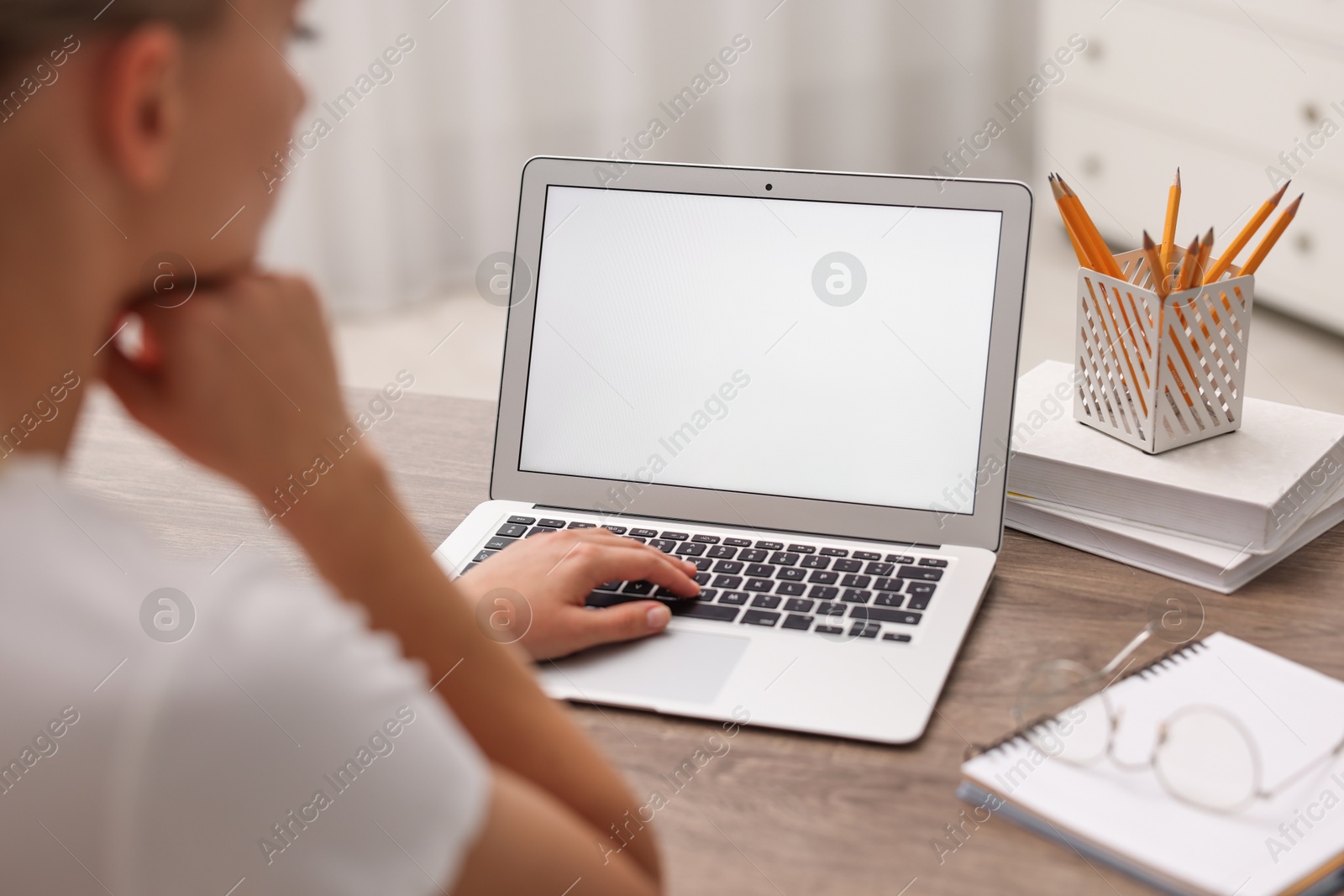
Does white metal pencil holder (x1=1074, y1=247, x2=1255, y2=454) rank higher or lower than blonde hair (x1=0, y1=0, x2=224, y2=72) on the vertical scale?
lower

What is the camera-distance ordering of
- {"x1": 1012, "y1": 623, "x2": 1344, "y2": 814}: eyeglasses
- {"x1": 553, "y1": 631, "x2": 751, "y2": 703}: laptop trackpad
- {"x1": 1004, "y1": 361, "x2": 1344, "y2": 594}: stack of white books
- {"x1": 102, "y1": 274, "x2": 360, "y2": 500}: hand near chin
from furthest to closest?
{"x1": 1004, "y1": 361, "x2": 1344, "y2": 594}: stack of white books
{"x1": 553, "y1": 631, "x2": 751, "y2": 703}: laptop trackpad
{"x1": 1012, "y1": 623, "x2": 1344, "y2": 814}: eyeglasses
{"x1": 102, "y1": 274, "x2": 360, "y2": 500}: hand near chin

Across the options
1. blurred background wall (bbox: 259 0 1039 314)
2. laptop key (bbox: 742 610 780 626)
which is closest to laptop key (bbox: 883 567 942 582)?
laptop key (bbox: 742 610 780 626)

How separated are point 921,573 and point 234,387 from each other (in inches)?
22.4

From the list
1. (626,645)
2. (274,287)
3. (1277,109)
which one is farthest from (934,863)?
(1277,109)

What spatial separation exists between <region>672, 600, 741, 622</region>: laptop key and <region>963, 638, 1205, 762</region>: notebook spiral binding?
219 millimetres

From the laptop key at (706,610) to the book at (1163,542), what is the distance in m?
0.28

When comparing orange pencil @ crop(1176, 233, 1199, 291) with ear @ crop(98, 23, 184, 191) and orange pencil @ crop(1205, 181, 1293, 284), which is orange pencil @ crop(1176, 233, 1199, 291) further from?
ear @ crop(98, 23, 184, 191)

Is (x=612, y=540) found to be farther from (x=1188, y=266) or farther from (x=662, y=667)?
(x=1188, y=266)

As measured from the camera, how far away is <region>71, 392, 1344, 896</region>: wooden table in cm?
66

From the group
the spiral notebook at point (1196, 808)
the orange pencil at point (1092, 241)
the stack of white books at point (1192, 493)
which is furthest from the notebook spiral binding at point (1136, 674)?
the orange pencil at point (1092, 241)

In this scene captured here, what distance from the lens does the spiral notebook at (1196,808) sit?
628mm

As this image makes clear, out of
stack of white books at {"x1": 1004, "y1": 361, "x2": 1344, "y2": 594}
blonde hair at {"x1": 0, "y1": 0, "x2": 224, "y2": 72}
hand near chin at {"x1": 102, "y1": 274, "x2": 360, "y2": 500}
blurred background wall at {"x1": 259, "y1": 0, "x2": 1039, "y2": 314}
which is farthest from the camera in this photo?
blurred background wall at {"x1": 259, "y1": 0, "x2": 1039, "y2": 314}

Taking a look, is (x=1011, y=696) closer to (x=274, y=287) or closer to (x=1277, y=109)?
(x=274, y=287)

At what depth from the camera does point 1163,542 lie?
37.6 inches
